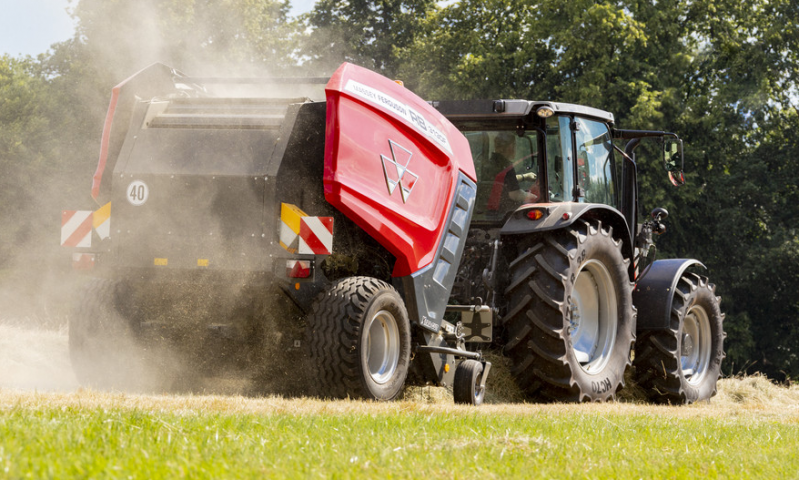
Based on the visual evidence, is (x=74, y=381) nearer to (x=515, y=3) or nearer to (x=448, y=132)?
(x=448, y=132)

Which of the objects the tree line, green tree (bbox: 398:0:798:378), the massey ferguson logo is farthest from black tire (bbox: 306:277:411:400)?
green tree (bbox: 398:0:798:378)

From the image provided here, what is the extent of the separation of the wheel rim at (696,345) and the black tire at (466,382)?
3538mm

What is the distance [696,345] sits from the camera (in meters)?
10.4

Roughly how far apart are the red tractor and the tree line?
47.8 ft

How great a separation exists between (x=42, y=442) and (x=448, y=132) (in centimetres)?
500

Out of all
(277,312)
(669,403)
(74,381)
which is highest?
(277,312)

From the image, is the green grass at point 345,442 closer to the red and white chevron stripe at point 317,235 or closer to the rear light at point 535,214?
the red and white chevron stripe at point 317,235

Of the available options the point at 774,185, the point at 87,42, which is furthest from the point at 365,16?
the point at 774,185

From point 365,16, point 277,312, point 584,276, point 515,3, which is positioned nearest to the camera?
point 277,312

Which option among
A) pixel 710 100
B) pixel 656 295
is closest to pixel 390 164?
pixel 656 295

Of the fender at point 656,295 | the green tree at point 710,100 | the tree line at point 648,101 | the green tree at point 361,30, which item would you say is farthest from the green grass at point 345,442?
the green tree at point 361,30

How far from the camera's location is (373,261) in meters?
7.11

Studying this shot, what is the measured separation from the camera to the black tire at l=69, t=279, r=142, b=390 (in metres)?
6.88

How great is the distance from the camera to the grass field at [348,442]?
10.5 ft
